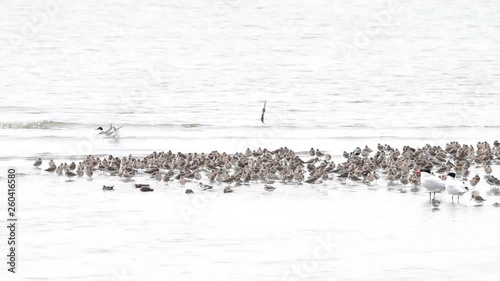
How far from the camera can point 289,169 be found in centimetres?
1953

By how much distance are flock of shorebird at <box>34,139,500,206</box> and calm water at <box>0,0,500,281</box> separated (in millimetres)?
456

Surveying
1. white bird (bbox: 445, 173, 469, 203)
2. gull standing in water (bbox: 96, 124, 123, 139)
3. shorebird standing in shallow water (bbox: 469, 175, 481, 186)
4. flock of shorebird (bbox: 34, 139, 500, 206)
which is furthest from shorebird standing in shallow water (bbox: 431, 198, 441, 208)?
gull standing in water (bbox: 96, 124, 123, 139)

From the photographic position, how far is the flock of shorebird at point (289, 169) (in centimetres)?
1908

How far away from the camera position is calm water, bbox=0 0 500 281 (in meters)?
13.7

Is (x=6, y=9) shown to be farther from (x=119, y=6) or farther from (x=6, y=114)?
(x=6, y=114)

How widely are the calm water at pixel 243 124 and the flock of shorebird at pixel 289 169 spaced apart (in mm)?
456

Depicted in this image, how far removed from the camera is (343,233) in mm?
15117

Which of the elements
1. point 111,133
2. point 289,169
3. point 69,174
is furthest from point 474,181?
point 111,133

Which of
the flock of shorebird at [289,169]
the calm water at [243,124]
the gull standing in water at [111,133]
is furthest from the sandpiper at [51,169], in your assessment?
the gull standing in water at [111,133]

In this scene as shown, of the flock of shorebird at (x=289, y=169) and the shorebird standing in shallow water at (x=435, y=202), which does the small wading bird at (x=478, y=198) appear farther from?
the shorebird standing in shallow water at (x=435, y=202)

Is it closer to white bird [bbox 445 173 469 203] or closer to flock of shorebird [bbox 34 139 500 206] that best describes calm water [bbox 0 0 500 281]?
white bird [bbox 445 173 469 203]

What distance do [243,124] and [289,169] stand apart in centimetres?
1310

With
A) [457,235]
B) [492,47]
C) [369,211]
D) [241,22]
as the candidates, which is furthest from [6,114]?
[241,22]

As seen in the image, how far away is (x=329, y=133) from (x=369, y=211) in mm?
13373
